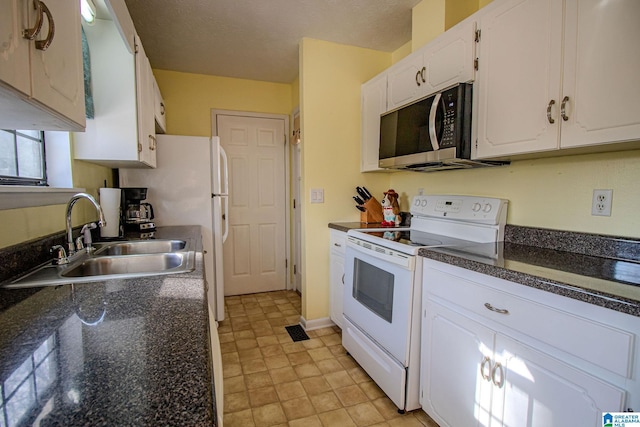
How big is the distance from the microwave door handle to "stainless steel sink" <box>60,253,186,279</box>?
1.41 m

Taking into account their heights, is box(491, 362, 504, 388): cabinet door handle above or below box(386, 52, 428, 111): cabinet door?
below

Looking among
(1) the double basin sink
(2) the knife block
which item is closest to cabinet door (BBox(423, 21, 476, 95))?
(2) the knife block

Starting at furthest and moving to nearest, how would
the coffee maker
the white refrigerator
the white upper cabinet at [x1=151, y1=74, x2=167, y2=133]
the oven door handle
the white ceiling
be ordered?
the white refrigerator → the white upper cabinet at [x1=151, y1=74, x2=167, y2=133] → the coffee maker → the white ceiling → the oven door handle

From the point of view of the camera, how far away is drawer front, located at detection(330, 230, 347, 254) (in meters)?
2.37

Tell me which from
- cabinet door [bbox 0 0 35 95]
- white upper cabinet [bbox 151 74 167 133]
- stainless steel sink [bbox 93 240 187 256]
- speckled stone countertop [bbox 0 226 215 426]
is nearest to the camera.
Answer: speckled stone countertop [bbox 0 226 215 426]

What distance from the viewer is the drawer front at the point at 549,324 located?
84cm

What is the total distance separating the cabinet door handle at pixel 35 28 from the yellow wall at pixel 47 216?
70cm

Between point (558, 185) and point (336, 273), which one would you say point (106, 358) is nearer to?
point (558, 185)

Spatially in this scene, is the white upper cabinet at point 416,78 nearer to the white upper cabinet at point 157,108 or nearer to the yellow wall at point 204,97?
the yellow wall at point 204,97

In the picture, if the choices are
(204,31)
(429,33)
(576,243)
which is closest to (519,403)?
(576,243)

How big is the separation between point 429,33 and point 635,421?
2100mm

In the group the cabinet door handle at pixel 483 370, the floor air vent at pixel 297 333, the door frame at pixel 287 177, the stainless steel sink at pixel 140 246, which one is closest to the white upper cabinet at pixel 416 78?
the door frame at pixel 287 177

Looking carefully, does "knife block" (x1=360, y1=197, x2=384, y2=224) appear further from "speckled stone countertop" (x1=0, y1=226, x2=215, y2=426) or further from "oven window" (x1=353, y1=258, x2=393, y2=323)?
"speckled stone countertop" (x1=0, y1=226, x2=215, y2=426)

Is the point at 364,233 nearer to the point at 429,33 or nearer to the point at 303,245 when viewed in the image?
the point at 303,245
